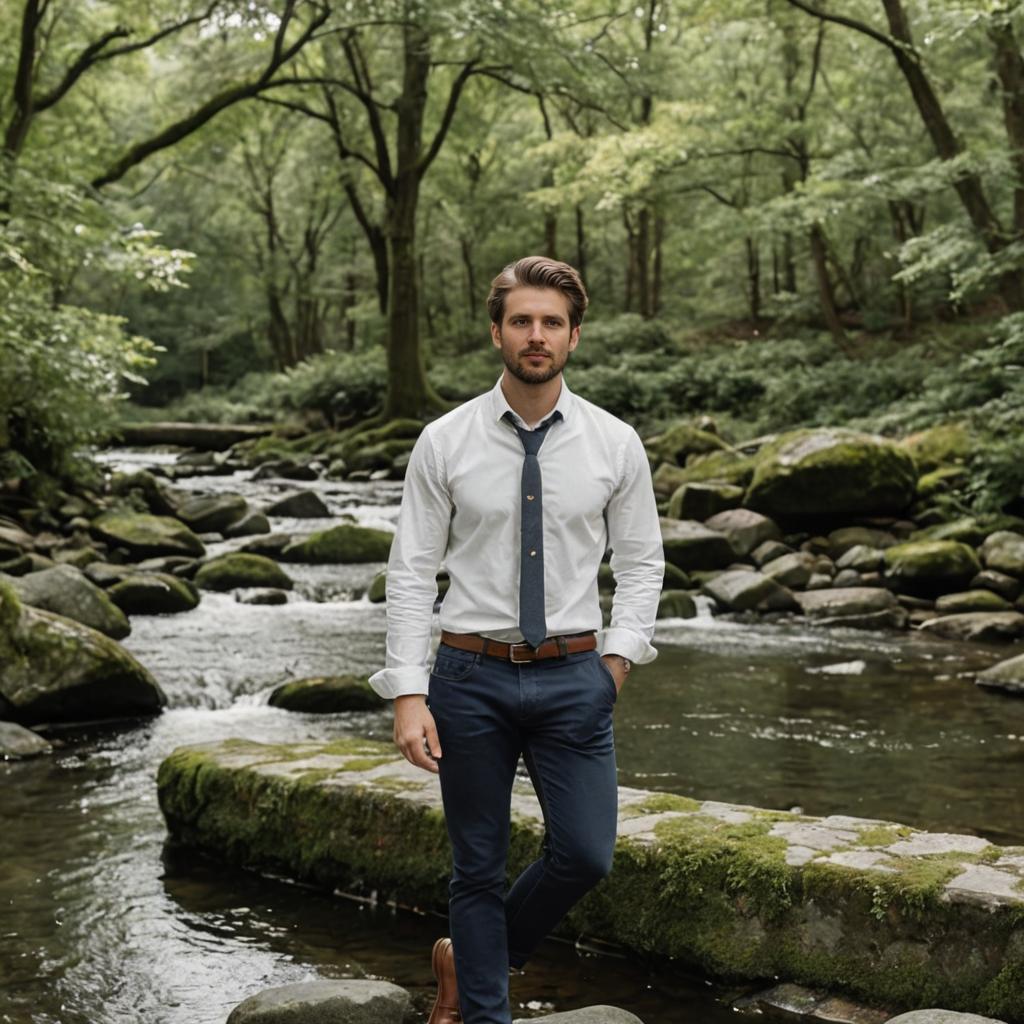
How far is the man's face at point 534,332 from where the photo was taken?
300cm

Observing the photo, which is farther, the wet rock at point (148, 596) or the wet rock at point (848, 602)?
the wet rock at point (848, 602)

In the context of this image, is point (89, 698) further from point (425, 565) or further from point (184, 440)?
point (184, 440)

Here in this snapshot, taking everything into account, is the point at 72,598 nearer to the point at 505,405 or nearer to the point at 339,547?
the point at 339,547

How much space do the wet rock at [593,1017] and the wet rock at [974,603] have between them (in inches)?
380

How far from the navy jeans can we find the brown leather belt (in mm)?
16

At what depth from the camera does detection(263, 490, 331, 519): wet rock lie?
699 inches

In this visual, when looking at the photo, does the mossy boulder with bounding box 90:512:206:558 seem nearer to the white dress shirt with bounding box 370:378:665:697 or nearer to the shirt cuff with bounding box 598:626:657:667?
the white dress shirt with bounding box 370:378:665:697

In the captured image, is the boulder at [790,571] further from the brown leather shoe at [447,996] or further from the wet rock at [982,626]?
Result: the brown leather shoe at [447,996]

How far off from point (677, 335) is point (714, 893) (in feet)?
95.7

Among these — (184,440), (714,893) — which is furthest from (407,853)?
(184,440)

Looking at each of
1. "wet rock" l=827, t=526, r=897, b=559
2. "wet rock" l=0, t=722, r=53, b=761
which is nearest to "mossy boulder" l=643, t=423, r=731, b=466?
"wet rock" l=827, t=526, r=897, b=559

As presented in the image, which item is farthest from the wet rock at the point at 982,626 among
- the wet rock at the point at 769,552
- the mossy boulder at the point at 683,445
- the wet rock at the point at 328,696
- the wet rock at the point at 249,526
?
the wet rock at the point at 249,526

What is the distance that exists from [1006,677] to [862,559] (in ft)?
15.3

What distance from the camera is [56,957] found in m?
4.58
